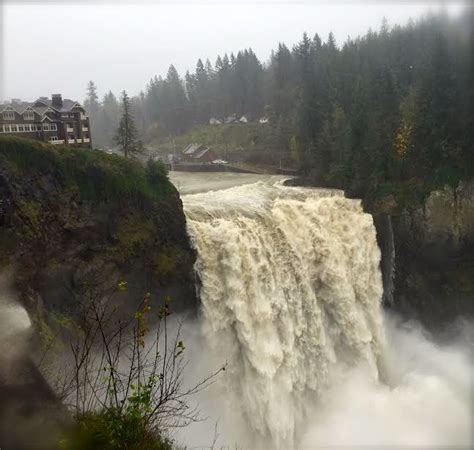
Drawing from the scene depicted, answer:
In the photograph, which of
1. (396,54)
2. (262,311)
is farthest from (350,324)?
(396,54)

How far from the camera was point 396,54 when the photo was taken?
52781 millimetres

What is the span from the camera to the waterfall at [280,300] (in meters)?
20.1

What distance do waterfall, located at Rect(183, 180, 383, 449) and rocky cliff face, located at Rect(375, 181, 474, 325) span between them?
3.91 m

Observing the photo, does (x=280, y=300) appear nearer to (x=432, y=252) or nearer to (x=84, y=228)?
(x=84, y=228)

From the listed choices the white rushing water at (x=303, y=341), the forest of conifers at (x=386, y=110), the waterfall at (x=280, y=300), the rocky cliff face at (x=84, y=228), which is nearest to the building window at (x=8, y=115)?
the rocky cliff face at (x=84, y=228)

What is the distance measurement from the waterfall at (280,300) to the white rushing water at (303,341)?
52mm

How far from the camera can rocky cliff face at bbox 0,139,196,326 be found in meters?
15.8

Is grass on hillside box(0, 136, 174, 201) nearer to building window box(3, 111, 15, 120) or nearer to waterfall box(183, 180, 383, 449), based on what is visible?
waterfall box(183, 180, 383, 449)

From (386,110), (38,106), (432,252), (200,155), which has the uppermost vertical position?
(38,106)

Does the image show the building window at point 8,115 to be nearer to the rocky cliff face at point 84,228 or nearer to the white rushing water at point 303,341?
the rocky cliff face at point 84,228

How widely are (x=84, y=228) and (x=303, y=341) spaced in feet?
36.8

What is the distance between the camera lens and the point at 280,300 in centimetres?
2128

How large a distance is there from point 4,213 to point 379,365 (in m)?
20.6

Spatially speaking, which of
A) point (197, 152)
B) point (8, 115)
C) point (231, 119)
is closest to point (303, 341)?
point (8, 115)
